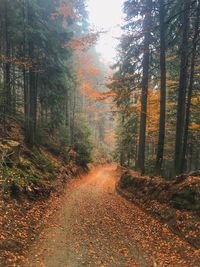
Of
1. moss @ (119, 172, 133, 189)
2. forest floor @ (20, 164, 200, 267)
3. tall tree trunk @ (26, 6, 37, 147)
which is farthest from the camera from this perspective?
tall tree trunk @ (26, 6, 37, 147)

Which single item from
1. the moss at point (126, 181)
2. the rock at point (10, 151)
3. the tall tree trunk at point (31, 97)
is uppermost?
the tall tree trunk at point (31, 97)

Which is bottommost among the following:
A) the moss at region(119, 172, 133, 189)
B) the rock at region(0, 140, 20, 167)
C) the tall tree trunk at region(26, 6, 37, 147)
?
Result: the moss at region(119, 172, 133, 189)

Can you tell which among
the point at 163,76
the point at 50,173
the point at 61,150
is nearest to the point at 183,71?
the point at 163,76

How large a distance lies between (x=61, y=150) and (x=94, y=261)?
18261mm

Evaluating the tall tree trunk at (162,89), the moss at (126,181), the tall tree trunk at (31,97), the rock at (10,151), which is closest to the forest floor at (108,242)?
the rock at (10,151)

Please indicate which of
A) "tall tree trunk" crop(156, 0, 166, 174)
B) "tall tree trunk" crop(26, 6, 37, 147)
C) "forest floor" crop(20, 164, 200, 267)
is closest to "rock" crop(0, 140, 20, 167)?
"forest floor" crop(20, 164, 200, 267)

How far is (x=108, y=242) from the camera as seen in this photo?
8984 millimetres

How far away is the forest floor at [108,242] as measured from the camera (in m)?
7.57

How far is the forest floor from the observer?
757 centimetres

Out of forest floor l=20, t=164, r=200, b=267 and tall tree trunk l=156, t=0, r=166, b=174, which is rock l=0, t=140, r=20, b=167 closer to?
forest floor l=20, t=164, r=200, b=267

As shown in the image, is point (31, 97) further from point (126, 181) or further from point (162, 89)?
point (162, 89)

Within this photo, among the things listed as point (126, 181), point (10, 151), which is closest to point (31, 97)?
point (10, 151)

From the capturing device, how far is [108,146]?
221 ft

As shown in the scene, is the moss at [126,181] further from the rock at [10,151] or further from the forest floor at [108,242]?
the rock at [10,151]
